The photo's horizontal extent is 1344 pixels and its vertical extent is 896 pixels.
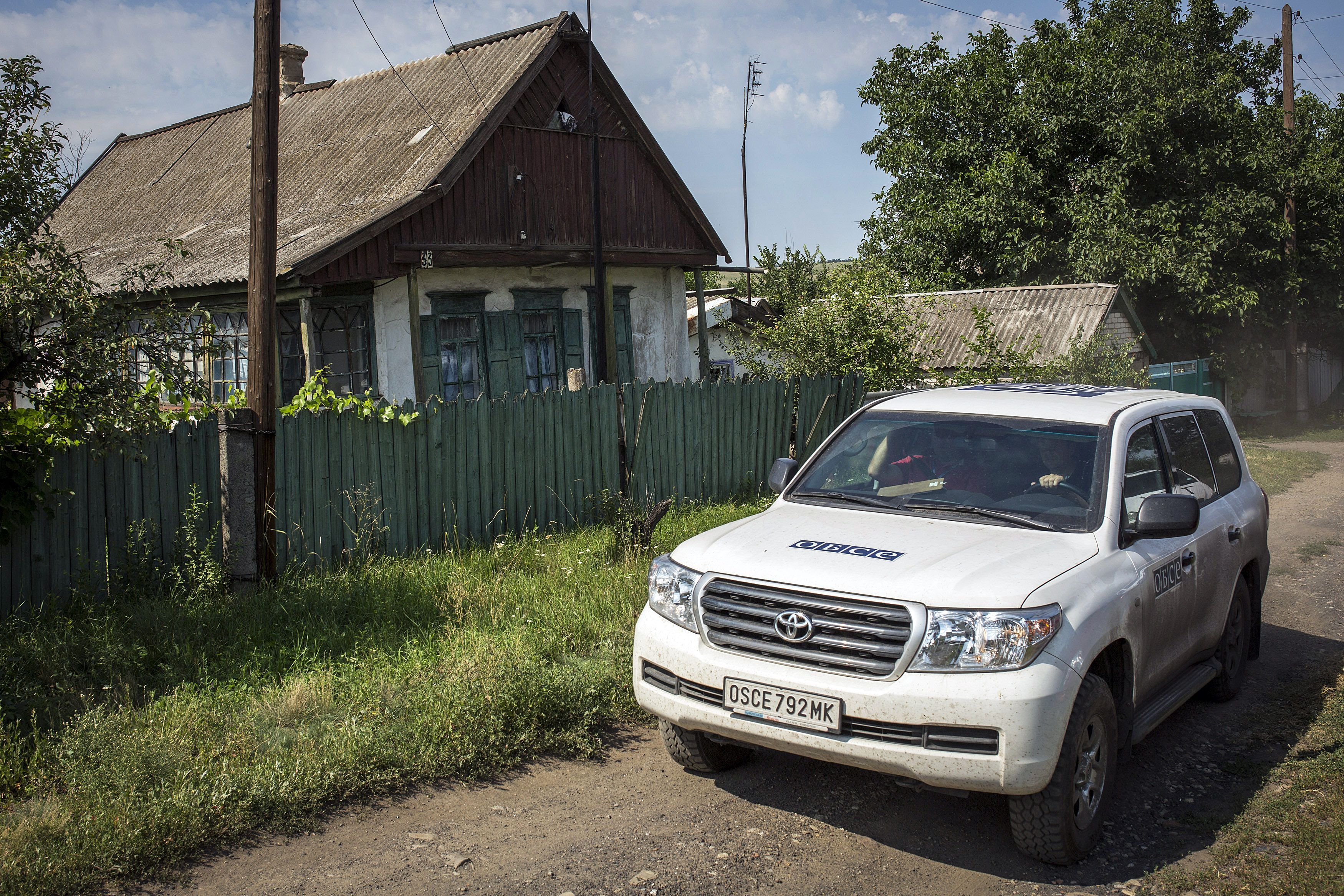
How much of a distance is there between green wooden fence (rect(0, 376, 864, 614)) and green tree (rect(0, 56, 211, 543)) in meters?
0.34

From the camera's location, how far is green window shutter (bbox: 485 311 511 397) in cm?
1424

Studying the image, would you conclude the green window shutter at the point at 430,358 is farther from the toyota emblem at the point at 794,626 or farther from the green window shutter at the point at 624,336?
the toyota emblem at the point at 794,626

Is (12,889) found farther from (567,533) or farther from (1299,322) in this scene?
(1299,322)

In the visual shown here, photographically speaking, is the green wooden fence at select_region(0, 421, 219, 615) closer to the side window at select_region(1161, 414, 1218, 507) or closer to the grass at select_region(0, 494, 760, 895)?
the grass at select_region(0, 494, 760, 895)

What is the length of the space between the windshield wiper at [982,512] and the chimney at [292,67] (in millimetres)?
18601

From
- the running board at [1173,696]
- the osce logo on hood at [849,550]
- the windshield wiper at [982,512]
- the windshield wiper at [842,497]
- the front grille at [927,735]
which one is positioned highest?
the windshield wiper at [842,497]

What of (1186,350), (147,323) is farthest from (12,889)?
(1186,350)

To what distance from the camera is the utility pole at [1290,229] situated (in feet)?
80.5

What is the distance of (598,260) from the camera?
1401 cm

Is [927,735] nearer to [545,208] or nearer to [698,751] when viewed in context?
[698,751]

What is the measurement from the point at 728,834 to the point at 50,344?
483 cm

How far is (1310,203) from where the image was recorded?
1003 inches

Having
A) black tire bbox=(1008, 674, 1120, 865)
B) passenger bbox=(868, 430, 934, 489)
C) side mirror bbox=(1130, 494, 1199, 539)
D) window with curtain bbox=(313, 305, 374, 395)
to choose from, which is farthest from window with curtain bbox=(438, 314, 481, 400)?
black tire bbox=(1008, 674, 1120, 865)

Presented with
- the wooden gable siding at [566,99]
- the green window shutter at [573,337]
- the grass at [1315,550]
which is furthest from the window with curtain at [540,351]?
the grass at [1315,550]
